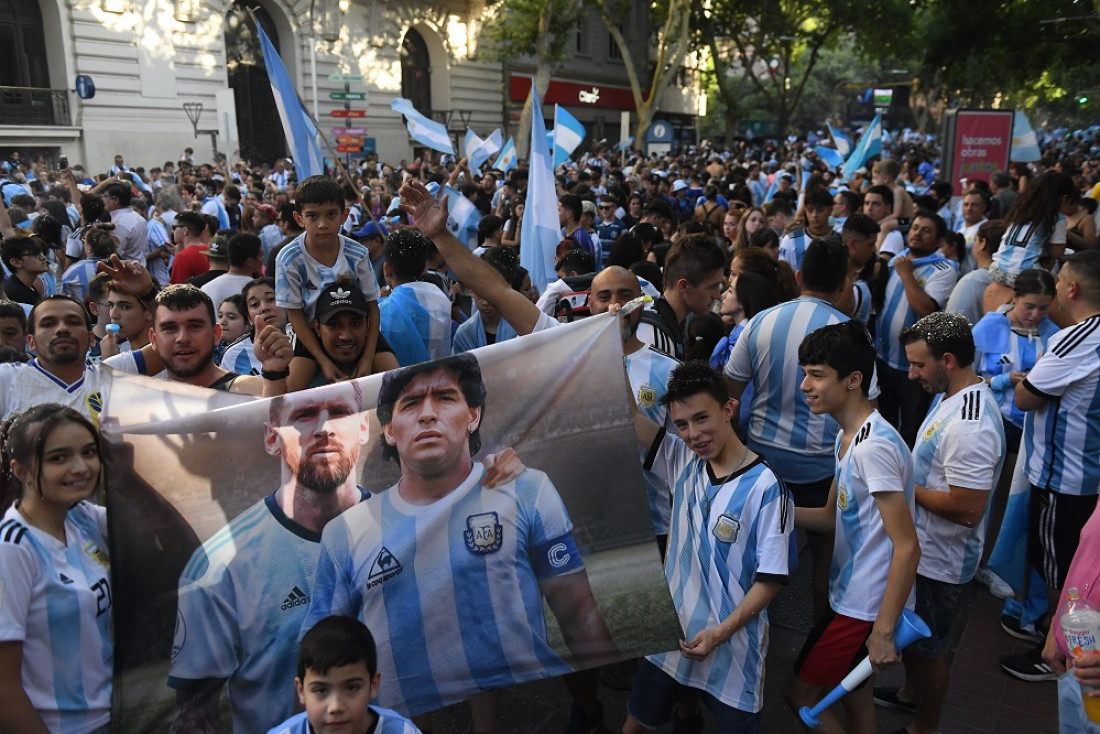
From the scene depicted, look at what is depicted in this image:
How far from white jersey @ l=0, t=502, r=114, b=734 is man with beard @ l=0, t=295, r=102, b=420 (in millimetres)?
1421

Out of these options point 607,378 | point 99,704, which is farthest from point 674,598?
point 99,704

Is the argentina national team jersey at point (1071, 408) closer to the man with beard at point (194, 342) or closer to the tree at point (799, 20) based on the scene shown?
the man with beard at point (194, 342)

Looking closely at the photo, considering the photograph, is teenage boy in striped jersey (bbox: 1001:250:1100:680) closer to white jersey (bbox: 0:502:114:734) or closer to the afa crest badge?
the afa crest badge

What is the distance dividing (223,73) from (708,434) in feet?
91.0

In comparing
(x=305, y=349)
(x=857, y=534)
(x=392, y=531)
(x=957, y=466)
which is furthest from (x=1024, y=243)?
(x=392, y=531)

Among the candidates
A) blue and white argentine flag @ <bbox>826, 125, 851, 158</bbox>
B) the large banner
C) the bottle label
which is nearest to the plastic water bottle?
the bottle label

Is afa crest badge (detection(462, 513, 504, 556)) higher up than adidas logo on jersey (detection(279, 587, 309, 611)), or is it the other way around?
afa crest badge (detection(462, 513, 504, 556))

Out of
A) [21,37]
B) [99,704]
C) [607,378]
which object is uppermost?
[21,37]

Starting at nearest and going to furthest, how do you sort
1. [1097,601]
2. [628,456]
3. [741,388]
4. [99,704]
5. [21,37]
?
1. [99,704]
2. [1097,601]
3. [628,456]
4. [741,388]
5. [21,37]

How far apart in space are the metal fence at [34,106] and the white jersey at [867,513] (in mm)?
25230

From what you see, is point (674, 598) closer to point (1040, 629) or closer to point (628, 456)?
point (628, 456)

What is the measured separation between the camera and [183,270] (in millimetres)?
7348

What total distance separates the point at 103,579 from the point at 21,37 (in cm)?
2635

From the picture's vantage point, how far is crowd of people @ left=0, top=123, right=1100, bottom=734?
2.64m
